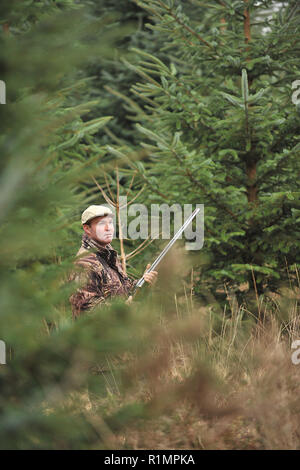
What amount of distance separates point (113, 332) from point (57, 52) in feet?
2.59

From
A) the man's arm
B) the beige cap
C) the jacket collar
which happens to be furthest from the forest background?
the jacket collar

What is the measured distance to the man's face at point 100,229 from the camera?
3842 millimetres

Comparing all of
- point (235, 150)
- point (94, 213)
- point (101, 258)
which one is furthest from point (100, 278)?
point (235, 150)

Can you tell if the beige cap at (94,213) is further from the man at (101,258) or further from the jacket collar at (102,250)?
the jacket collar at (102,250)

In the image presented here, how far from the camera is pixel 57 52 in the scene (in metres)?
1.25

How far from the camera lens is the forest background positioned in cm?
120

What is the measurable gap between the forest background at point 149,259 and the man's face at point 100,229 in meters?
0.63

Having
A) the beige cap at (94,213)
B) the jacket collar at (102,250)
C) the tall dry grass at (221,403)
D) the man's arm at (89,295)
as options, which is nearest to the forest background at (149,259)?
the tall dry grass at (221,403)

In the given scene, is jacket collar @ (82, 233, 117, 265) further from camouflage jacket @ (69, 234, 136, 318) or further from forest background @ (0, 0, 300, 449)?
forest background @ (0, 0, 300, 449)

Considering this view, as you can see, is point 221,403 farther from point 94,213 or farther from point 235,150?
point 235,150

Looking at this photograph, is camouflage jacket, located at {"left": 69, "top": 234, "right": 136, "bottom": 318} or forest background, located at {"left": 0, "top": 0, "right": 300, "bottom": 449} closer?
forest background, located at {"left": 0, "top": 0, "right": 300, "bottom": 449}

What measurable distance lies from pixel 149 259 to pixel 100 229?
2.19m

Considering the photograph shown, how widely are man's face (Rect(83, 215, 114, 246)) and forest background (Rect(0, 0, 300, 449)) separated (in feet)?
2.07

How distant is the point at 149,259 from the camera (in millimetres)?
5961
